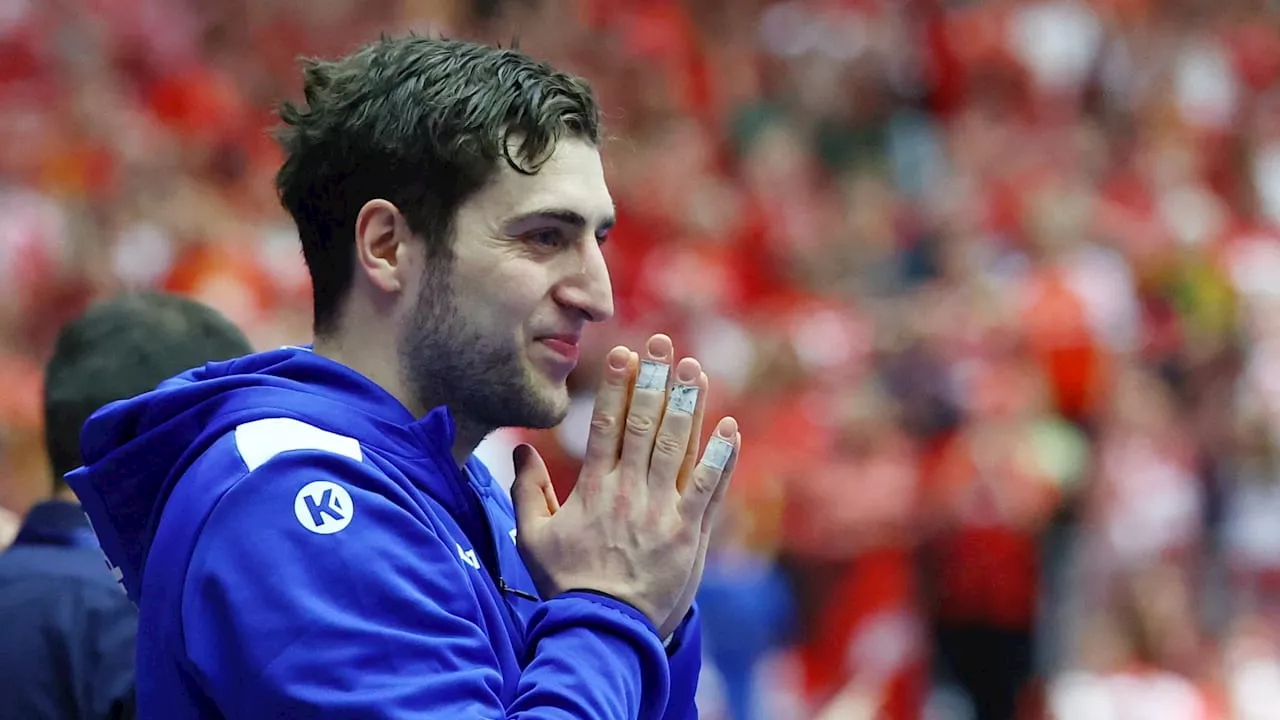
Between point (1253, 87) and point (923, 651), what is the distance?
562 cm

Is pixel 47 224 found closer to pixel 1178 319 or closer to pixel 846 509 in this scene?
pixel 846 509

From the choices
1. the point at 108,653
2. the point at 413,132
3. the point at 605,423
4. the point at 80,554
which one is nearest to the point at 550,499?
the point at 605,423

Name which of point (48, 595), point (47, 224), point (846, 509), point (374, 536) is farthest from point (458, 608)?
point (47, 224)

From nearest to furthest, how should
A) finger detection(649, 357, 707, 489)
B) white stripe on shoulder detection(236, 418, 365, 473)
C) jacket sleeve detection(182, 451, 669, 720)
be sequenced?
jacket sleeve detection(182, 451, 669, 720) → white stripe on shoulder detection(236, 418, 365, 473) → finger detection(649, 357, 707, 489)

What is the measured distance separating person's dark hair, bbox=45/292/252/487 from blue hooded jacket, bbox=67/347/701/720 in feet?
2.21

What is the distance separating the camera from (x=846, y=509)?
6.78 meters

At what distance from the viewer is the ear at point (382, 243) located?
78.5 inches

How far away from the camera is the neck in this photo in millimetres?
2012

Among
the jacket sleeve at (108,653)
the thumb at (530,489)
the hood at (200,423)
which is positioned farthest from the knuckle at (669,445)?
the jacket sleeve at (108,653)

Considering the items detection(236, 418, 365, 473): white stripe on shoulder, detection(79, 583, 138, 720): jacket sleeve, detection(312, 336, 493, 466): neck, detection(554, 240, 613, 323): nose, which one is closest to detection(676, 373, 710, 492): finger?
detection(554, 240, 613, 323): nose

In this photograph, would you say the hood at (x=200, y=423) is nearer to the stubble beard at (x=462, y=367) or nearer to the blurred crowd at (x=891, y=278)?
the stubble beard at (x=462, y=367)

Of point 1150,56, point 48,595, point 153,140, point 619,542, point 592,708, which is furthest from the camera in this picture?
point 1150,56

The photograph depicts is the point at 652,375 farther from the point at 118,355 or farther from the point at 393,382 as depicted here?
the point at 118,355

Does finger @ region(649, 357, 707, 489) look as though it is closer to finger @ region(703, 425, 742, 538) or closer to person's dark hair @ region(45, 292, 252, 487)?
finger @ region(703, 425, 742, 538)
